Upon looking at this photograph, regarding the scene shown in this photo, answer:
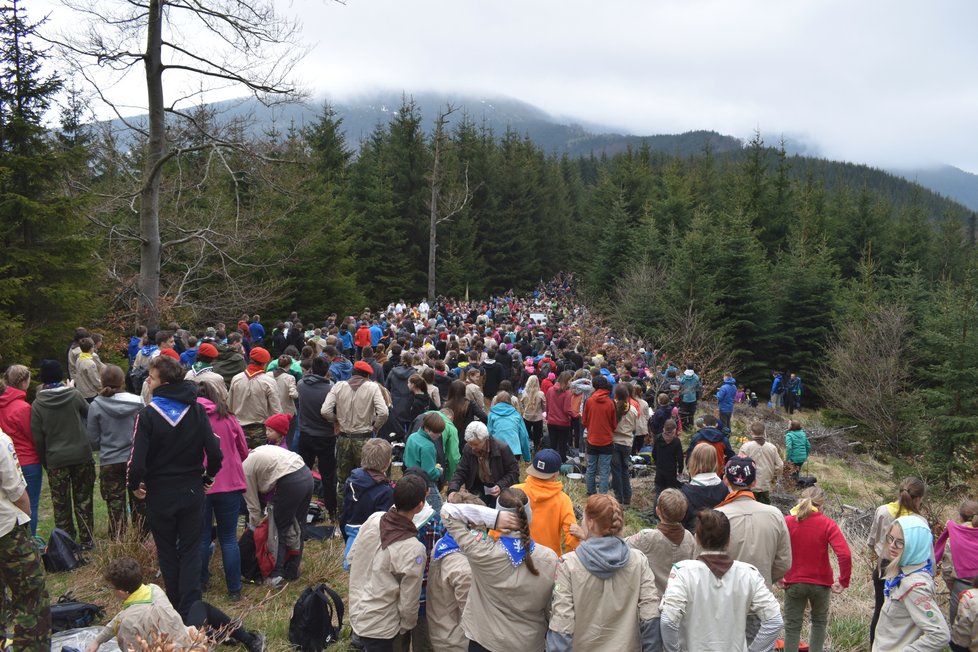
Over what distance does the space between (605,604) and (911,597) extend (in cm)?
284

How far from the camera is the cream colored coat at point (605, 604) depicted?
335cm

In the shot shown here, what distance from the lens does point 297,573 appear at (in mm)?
5836

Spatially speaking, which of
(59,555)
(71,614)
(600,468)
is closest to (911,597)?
(600,468)

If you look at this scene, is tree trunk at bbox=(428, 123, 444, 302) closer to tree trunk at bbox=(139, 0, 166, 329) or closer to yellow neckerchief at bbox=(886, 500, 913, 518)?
tree trunk at bbox=(139, 0, 166, 329)

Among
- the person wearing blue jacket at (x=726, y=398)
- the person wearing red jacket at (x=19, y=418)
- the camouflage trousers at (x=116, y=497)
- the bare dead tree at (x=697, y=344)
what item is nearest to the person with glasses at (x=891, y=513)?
the camouflage trousers at (x=116, y=497)

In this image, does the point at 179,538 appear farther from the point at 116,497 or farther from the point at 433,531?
the point at 433,531

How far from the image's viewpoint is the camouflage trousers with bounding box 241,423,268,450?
7.01 m

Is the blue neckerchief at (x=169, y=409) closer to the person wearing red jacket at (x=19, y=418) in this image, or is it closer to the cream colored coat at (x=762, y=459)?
the person wearing red jacket at (x=19, y=418)

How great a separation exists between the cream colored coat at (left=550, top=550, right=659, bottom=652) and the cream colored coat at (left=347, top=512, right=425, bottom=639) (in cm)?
86

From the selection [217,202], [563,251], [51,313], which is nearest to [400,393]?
[51,313]

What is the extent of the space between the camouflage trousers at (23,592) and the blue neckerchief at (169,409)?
1042 mm

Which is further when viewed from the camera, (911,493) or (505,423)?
(505,423)

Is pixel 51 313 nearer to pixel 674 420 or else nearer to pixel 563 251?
pixel 674 420

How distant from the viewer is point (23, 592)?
3.92 m
